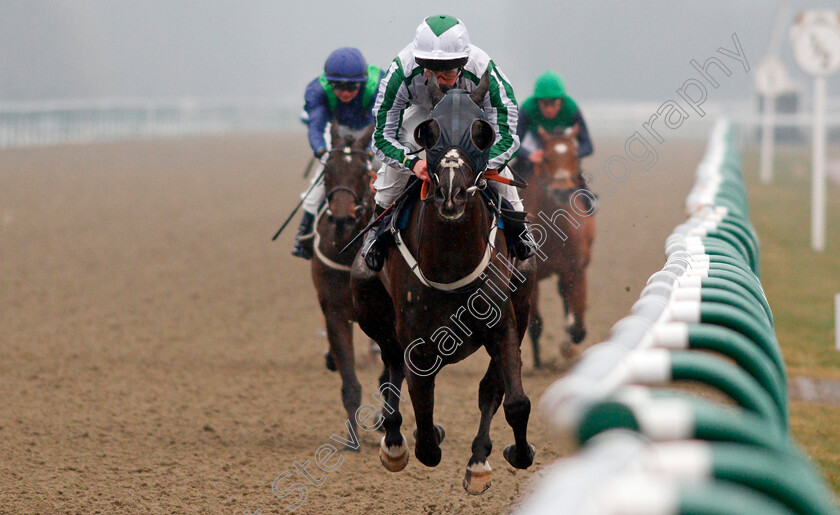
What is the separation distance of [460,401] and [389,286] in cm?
201

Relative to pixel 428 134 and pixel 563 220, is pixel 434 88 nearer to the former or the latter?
pixel 428 134

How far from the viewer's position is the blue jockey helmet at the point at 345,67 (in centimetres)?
581

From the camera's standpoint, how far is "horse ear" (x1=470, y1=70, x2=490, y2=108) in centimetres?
430

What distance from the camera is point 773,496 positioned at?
171cm

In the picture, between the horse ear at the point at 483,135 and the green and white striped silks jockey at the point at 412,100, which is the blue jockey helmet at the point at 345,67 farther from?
the horse ear at the point at 483,135

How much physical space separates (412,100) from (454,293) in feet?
3.11

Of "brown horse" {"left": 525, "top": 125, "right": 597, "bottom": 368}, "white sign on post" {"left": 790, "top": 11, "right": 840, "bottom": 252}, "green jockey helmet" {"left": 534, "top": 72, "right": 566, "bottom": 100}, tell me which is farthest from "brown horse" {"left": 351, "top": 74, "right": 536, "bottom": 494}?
"white sign on post" {"left": 790, "top": 11, "right": 840, "bottom": 252}

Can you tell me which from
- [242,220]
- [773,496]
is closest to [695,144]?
[242,220]

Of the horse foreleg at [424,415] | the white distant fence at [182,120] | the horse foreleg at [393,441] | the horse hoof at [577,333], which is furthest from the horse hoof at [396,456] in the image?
the white distant fence at [182,120]

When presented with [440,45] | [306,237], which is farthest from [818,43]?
[440,45]

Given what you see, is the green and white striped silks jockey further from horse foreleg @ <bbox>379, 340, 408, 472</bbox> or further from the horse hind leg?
the horse hind leg

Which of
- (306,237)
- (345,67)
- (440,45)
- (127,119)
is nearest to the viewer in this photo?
(440,45)

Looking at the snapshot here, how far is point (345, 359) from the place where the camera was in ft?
18.6

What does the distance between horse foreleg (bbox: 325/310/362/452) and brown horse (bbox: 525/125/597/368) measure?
5.85 feet
